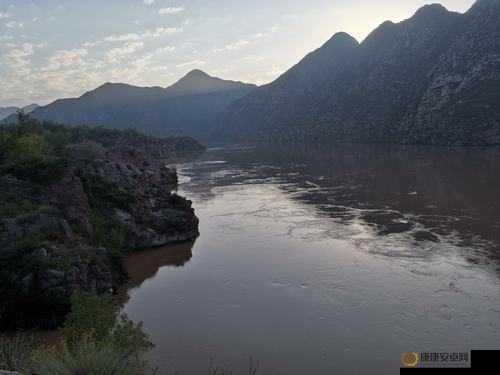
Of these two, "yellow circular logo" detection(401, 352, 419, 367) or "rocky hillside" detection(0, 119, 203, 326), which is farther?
"rocky hillside" detection(0, 119, 203, 326)

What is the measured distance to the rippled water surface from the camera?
20547 mm

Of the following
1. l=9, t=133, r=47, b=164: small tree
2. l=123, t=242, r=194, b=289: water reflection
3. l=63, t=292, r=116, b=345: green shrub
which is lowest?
l=123, t=242, r=194, b=289: water reflection

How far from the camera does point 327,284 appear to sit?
1103 inches

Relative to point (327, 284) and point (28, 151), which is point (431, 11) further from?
point (327, 284)

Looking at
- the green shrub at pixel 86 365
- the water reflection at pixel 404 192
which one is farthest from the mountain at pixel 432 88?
the green shrub at pixel 86 365

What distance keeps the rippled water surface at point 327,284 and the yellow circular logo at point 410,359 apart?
35 cm

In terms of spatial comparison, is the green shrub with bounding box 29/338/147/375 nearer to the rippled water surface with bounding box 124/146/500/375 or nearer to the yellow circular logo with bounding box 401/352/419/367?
the rippled water surface with bounding box 124/146/500/375

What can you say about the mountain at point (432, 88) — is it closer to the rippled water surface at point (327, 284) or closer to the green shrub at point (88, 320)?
the rippled water surface at point (327, 284)

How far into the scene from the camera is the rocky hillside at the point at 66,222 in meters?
24.7

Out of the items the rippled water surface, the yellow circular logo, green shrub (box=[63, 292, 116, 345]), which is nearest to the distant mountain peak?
the rippled water surface

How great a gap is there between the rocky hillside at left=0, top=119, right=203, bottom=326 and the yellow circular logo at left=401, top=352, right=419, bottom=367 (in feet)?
54.1

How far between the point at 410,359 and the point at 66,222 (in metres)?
22.6

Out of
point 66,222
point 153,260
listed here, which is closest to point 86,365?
point 66,222

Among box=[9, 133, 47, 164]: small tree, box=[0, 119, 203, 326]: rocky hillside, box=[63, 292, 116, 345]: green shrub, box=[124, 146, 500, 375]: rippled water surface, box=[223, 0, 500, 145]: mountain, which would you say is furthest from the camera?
box=[223, 0, 500, 145]: mountain
